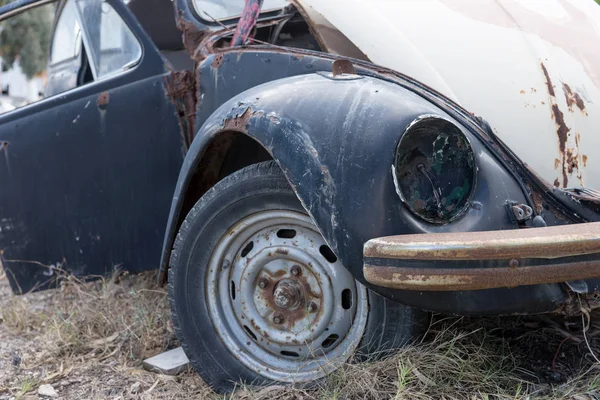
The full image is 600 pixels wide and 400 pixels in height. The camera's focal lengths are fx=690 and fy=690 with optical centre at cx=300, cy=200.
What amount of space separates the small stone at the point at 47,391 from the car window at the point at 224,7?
1.88m

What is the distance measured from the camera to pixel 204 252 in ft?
8.29

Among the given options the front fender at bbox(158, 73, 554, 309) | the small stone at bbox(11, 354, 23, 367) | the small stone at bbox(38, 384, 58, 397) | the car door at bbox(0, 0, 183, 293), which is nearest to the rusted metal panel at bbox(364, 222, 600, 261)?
the front fender at bbox(158, 73, 554, 309)

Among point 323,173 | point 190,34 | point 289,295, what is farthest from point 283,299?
point 190,34

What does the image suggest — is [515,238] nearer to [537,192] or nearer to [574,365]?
[537,192]

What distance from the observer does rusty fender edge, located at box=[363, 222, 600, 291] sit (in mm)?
1878

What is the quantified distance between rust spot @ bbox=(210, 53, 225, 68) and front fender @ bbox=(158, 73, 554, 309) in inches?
28.1

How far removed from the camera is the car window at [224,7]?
3.48 m

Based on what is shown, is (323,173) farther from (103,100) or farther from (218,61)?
(103,100)

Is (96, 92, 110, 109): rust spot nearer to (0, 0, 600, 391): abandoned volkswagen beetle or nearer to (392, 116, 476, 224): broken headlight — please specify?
(0, 0, 600, 391): abandoned volkswagen beetle

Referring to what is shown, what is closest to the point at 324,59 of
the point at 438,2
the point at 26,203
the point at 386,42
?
the point at 386,42

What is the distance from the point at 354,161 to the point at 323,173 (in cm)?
11

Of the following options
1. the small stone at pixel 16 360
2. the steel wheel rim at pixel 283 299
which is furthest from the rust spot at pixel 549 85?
the small stone at pixel 16 360

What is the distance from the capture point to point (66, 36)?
4.44m

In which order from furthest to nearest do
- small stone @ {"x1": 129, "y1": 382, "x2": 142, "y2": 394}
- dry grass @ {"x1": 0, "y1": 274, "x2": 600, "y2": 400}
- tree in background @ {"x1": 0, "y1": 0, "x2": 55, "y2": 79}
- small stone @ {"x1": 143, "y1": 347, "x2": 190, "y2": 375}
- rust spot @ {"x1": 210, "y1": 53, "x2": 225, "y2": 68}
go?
1. tree in background @ {"x1": 0, "y1": 0, "x2": 55, "y2": 79}
2. rust spot @ {"x1": 210, "y1": 53, "x2": 225, "y2": 68}
3. small stone @ {"x1": 143, "y1": 347, "x2": 190, "y2": 375}
4. small stone @ {"x1": 129, "y1": 382, "x2": 142, "y2": 394}
5. dry grass @ {"x1": 0, "y1": 274, "x2": 600, "y2": 400}
